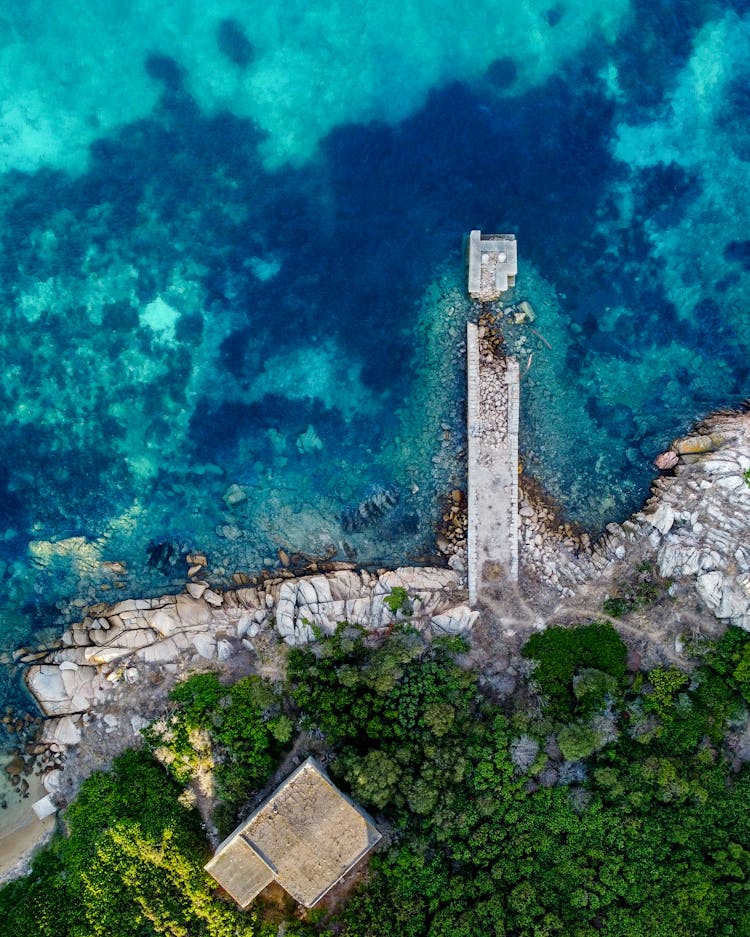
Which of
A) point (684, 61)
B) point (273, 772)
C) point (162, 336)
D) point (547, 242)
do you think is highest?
point (684, 61)

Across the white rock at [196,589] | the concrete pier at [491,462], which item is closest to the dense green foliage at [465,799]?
the white rock at [196,589]

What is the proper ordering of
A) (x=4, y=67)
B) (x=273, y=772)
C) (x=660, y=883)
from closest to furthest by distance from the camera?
(x=660, y=883) → (x=273, y=772) → (x=4, y=67)

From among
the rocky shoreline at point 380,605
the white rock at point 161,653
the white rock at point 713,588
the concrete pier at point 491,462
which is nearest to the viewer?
the white rock at point 713,588

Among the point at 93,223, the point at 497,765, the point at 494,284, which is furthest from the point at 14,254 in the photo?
the point at 497,765

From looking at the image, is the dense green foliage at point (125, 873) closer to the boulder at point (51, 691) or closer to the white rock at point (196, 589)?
the boulder at point (51, 691)

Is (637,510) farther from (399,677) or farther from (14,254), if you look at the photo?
(14,254)

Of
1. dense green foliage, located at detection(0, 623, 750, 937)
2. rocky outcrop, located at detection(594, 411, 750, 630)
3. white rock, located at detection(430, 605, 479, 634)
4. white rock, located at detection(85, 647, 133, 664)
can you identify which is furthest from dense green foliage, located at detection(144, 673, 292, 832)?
rocky outcrop, located at detection(594, 411, 750, 630)

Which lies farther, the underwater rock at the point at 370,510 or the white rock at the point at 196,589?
the underwater rock at the point at 370,510
